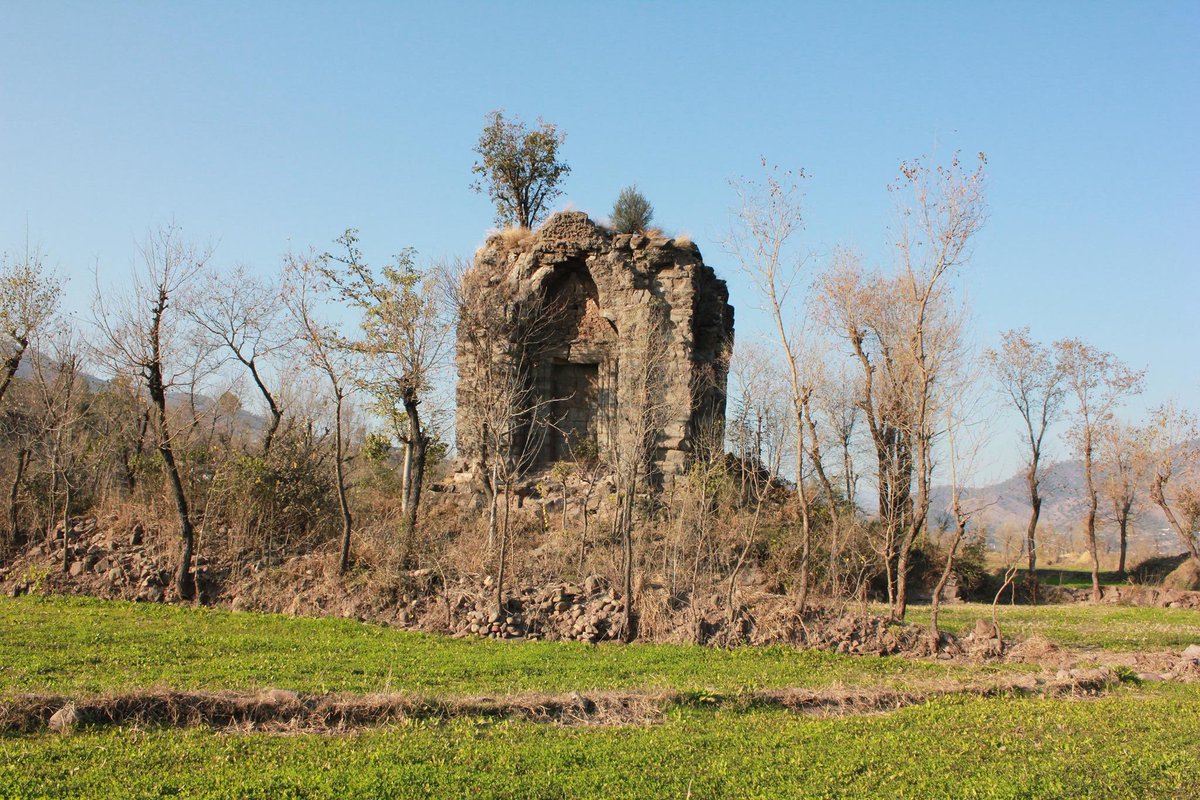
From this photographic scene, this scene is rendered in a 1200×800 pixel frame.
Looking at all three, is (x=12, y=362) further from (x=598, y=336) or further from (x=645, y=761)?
(x=645, y=761)

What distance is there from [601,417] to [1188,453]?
68.5ft

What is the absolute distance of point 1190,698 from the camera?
10781 millimetres

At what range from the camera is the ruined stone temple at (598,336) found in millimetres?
24047

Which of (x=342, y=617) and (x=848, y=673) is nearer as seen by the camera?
(x=848, y=673)

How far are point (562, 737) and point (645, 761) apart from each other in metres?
0.97

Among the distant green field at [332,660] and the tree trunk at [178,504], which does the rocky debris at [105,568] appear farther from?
the distant green field at [332,660]

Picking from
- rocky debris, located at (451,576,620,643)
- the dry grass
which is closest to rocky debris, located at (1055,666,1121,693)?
the dry grass

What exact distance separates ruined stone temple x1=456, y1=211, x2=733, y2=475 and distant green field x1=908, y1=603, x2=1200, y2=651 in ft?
25.8

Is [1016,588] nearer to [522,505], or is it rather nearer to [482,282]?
[522,505]

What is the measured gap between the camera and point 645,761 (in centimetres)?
719

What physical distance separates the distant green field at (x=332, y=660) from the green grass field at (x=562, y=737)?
0.05m

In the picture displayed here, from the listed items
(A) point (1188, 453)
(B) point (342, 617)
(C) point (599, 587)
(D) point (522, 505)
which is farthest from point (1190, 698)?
(A) point (1188, 453)

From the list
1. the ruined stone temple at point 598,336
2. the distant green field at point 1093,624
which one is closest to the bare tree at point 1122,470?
the distant green field at point 1093,624

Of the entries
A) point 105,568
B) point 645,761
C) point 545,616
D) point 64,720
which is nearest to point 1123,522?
point 545,616
